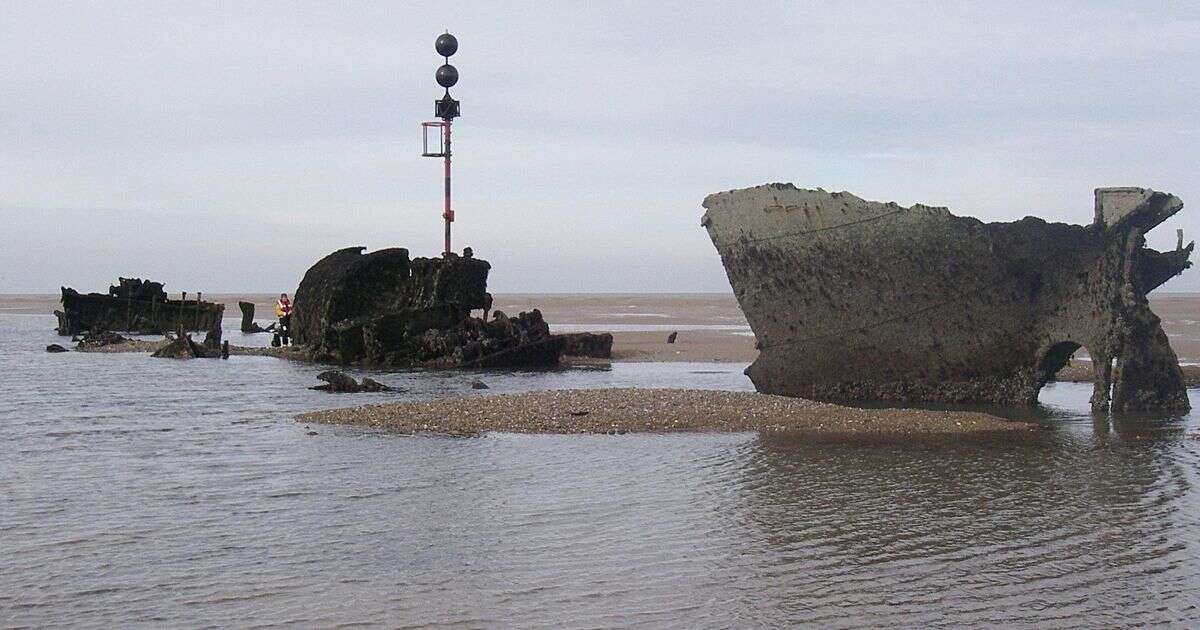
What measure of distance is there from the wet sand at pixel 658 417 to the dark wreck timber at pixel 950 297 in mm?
1888

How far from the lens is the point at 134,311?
147ft

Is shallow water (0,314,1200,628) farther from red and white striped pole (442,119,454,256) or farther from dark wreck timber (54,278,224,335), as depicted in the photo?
dark wreck timber (54,278,224,335)

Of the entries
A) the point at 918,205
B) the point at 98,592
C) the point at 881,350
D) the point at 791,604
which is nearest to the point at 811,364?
the point at 881,350

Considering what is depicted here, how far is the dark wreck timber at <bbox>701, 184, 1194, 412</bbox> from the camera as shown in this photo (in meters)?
16.8

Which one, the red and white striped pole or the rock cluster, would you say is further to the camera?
the red and white striped pole

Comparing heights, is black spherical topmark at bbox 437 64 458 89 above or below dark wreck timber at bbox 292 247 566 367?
above

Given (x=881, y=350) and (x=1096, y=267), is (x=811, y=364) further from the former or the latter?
(x=1096, y=267)

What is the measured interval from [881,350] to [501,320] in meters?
12.4

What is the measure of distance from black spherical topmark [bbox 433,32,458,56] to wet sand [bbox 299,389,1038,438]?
1942 centimetres

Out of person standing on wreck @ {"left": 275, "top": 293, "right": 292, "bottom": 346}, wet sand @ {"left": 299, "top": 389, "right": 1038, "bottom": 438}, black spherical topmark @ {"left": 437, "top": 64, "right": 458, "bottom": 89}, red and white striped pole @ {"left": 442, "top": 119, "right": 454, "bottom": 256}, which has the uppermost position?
black spherical topmark @ {"left": 437, "top": 64, "right": 458, "bottom": 89}

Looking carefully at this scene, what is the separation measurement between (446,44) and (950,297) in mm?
20171

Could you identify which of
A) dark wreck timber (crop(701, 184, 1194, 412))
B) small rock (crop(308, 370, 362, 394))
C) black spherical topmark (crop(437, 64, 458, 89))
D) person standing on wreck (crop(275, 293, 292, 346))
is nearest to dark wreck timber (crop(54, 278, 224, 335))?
person standing on wreck (crop(275, 293, 292, 346))

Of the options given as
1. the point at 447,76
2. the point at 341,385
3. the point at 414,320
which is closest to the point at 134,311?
the point at 447,76

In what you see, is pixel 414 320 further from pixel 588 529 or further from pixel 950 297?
pixel 588 529
